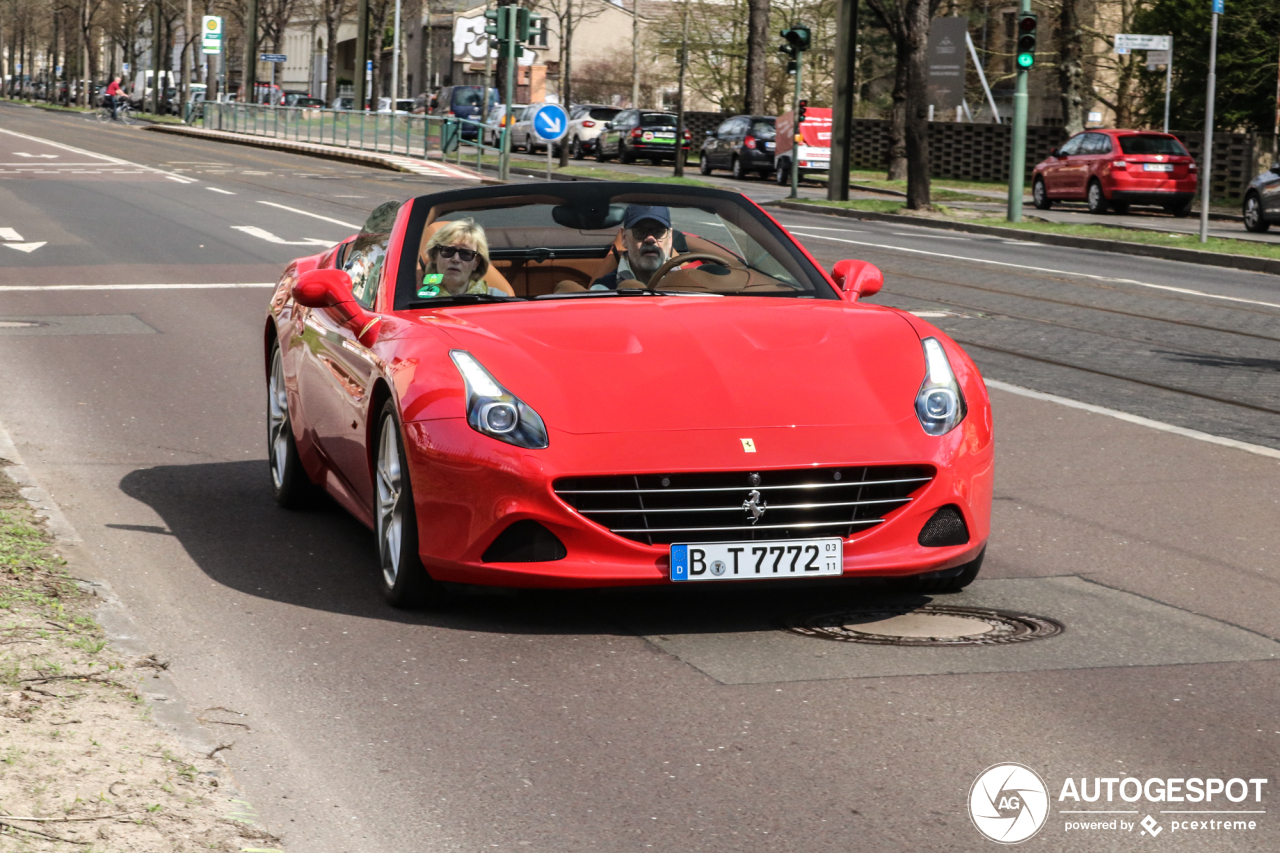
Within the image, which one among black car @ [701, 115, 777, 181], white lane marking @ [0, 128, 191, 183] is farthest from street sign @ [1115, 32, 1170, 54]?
white lane marking @ [0, 128, 191, 183]

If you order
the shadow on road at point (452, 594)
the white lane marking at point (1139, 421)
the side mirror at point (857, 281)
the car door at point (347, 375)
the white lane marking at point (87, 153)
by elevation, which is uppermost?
the white lane marking at point (87, 153)

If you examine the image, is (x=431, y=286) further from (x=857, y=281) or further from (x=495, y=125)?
(x=495, y=125)

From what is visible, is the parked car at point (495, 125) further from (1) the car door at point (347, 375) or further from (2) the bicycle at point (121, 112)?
(2) the bicycle at point (121, 112)

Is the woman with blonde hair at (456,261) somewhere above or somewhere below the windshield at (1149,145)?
below

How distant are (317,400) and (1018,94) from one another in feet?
87.3

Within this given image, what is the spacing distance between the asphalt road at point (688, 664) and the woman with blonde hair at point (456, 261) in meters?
1.00

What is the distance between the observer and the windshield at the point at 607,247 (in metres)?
6.61

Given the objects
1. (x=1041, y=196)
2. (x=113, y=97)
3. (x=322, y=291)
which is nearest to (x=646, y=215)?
(x=322, y=291)

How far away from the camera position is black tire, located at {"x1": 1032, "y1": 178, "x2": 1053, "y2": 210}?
3741cm

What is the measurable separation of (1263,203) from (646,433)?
2616 centimetres

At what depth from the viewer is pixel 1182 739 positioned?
4512 mm

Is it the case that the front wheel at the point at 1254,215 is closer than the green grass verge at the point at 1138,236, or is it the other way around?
the green grass verge at the point at 1138,236
